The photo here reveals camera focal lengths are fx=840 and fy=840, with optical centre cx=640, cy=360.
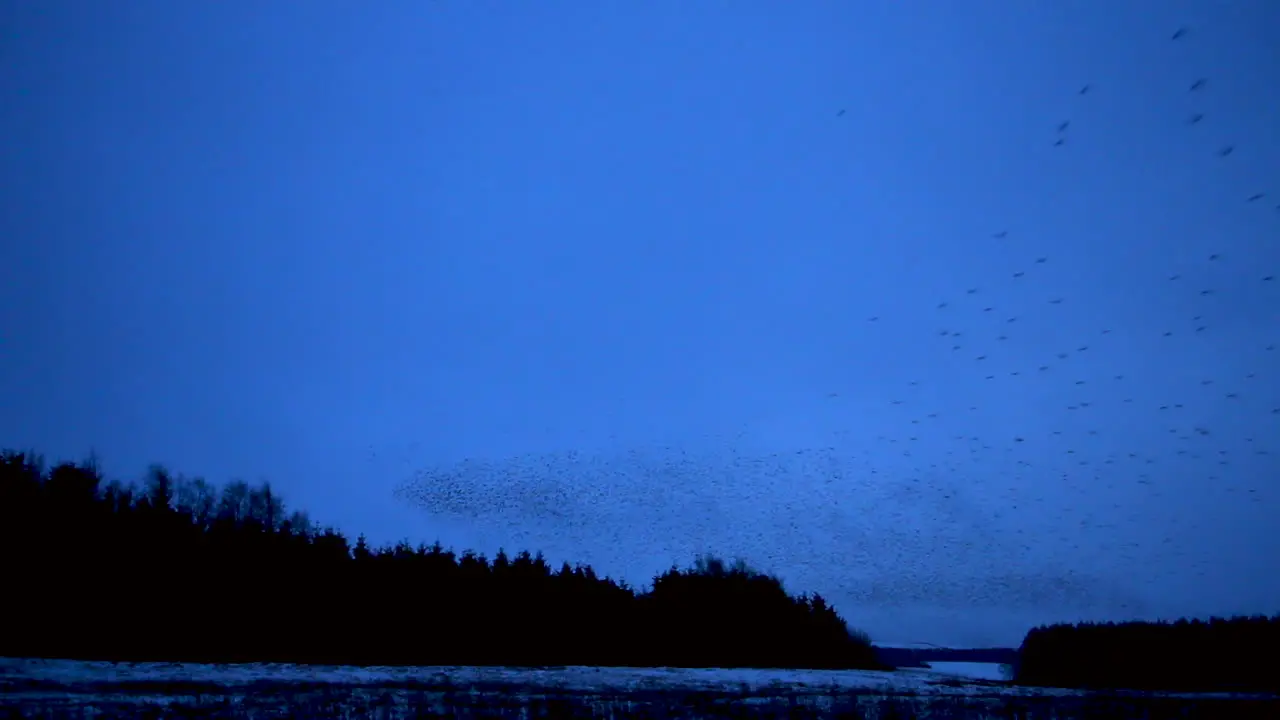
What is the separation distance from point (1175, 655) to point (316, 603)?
44427mm

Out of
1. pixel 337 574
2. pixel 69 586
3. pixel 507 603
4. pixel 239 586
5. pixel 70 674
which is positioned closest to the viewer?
pixel 70 674

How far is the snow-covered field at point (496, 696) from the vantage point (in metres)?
12.1

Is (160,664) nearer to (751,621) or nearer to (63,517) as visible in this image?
(63,517)

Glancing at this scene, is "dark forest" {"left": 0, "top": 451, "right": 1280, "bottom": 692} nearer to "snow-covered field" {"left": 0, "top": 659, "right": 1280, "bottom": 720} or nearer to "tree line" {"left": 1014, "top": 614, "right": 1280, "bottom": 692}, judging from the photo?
"tree line" {"left": 1014, "top": 614, "right": 1280, "bottom": 692}

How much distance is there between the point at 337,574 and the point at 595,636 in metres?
11.9

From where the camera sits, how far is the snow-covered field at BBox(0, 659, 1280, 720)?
39.6 ft

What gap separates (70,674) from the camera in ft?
52.1

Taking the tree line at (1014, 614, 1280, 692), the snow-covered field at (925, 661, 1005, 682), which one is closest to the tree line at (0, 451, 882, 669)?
the snow-covered field at (925, 661, 1005, 682)

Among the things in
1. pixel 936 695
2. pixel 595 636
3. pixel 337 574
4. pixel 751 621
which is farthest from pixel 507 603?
pixel 936 695

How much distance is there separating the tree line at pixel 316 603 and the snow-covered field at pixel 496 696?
23.6ft

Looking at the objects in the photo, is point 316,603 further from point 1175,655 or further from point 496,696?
point 1175,655

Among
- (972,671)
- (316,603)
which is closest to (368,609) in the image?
(316,603)

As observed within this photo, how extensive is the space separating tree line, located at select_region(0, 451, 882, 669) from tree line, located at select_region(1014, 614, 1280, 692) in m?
15.3

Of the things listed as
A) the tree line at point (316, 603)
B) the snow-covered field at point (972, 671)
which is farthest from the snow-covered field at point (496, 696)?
the snow-covered field at point (972, 671)
